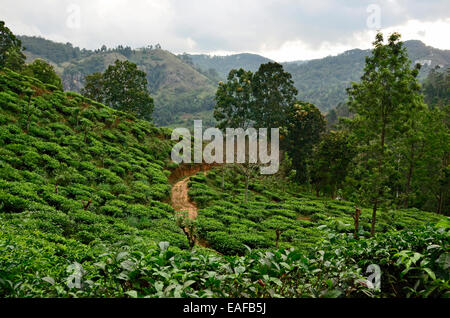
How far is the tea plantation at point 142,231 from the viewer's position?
7.79ft

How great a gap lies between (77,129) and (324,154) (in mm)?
23536

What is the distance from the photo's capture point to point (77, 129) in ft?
60.1

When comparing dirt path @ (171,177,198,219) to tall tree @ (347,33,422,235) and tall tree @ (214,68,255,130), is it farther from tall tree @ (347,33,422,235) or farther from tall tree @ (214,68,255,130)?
tall tree @ (347,33,422,235)

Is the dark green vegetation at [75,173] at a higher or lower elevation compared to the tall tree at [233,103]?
lower

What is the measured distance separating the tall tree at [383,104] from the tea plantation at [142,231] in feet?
4.82

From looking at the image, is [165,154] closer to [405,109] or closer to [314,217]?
[314,217]

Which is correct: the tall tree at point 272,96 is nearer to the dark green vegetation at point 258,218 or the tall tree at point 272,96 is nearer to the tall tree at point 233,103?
the tall tree at point 233,103

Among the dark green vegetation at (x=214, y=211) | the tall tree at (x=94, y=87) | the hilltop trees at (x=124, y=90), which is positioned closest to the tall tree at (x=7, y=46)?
the tall tree at (x=94, y=87)

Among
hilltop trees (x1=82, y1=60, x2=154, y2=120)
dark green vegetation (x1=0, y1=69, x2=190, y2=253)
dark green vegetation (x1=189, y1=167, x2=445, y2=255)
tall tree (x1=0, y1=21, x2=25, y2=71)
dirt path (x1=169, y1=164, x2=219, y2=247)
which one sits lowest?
dark green vegetation (x1=189, y1=167, x2=445, y2=255)

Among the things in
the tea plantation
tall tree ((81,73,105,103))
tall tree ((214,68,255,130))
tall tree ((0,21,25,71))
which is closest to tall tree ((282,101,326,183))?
the tea plantation

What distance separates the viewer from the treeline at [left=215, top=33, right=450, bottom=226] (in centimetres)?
971

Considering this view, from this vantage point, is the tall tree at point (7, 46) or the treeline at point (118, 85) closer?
the tall tree at point (7, 46)

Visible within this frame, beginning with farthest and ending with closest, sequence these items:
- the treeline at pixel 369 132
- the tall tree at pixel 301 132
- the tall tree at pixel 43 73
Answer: the tall tree at pixel 43 73, the tall tree at pixel 301 132, the treeline at pixel 369 132

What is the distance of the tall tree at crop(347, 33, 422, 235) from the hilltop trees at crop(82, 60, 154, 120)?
38.9 meters
